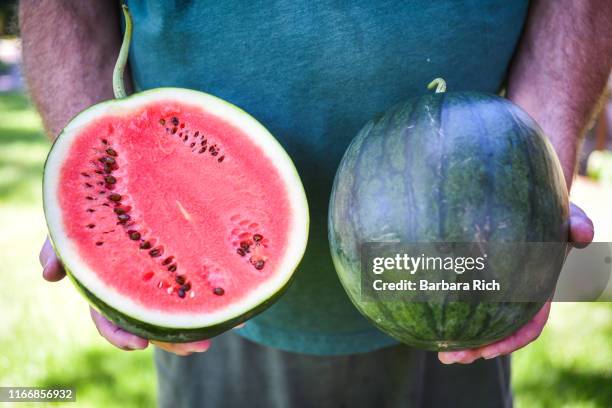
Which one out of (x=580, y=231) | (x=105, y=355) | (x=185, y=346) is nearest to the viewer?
(x=580, y=231)

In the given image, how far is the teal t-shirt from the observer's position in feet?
4.70

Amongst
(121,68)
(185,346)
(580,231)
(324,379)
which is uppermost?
(121,68)

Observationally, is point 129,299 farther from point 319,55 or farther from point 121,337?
point 319,55

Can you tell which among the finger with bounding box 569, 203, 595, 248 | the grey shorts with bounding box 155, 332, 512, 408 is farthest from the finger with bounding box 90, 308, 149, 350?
the finger with bounding box 569, 203, 595, 248

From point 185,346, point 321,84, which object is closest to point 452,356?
point 185,346

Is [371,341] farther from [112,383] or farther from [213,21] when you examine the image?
[112,383]

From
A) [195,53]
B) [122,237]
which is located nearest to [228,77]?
[195,53]

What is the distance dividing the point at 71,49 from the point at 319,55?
75 cm

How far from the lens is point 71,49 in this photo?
178 cm

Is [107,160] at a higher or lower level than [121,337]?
higher

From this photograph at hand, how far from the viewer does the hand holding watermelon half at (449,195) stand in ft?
3.68

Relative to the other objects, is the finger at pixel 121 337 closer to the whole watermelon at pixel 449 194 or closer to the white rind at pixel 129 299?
the white rind at pixel 129 299

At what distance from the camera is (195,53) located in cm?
151

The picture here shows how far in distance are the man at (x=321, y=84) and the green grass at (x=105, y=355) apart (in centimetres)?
92
